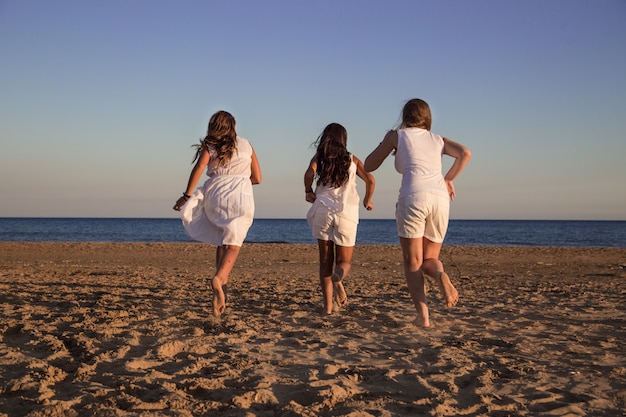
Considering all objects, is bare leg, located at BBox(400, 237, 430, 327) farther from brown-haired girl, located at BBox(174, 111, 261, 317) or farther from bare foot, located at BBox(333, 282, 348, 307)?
brown-haired girl, located at BBox(174, 111, 261, 317)

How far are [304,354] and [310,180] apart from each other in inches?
81.2

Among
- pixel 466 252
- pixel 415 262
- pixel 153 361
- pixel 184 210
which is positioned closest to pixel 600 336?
pixel 415 262

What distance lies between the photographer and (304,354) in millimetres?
3658

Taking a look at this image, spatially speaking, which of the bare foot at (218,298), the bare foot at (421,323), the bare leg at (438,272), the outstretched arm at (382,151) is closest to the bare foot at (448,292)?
the bare leg at (438,272)

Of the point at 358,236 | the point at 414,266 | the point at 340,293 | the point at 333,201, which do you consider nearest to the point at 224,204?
the point at 333,201

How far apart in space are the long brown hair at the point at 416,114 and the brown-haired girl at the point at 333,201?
873mm

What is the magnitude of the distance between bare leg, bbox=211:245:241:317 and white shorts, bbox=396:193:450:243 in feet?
5.14

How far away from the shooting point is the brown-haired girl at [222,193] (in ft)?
16.4

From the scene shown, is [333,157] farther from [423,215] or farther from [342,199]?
[423,215]

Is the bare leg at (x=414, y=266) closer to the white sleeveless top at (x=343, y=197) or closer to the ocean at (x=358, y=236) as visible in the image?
the white sleeveless top at (x=343, y=197)

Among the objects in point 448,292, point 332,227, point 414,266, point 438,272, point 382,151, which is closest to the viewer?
point 448,292

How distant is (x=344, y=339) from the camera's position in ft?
13.5

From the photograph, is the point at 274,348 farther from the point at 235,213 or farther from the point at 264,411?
the point at 235,213

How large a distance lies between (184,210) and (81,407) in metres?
2.65
